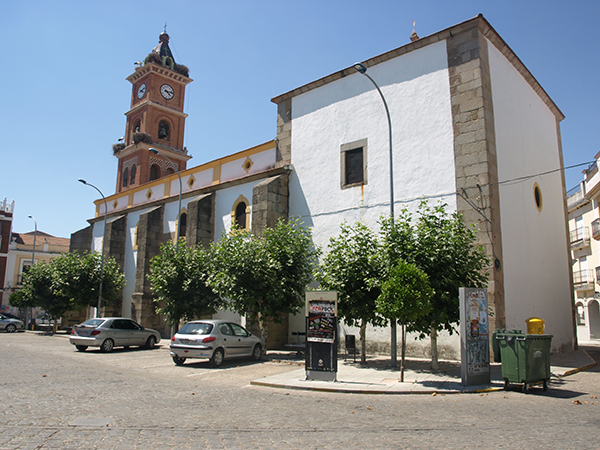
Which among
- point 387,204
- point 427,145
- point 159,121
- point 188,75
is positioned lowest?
point 387,204

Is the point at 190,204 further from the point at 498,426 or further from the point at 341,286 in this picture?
the point at 498,426

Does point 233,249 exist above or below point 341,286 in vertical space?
above

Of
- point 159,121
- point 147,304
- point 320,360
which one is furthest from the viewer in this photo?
point 159,121

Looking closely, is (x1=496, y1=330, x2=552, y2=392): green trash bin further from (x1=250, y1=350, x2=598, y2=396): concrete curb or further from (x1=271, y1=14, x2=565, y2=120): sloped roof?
(x1=271, y1=14, x2=565, y2=120): sloped roof

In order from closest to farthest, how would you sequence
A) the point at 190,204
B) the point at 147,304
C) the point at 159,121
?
the point at 190,204, the point at 147,304, the point at 159,121

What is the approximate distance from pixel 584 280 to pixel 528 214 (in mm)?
18703

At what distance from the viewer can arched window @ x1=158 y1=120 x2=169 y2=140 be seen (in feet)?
137

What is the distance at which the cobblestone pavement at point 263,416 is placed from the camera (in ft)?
18.7

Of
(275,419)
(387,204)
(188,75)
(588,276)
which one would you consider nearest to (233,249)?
(387,204)

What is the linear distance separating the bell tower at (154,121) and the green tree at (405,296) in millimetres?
32099

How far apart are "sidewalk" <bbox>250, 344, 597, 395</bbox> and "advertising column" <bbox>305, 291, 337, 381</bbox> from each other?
0.95 ft

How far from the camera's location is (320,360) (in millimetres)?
11094

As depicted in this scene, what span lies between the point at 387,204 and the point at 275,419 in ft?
37.8

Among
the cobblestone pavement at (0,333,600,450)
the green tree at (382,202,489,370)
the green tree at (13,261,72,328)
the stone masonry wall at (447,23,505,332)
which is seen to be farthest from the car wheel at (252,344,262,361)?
the green tree at (13,261,72,328)
